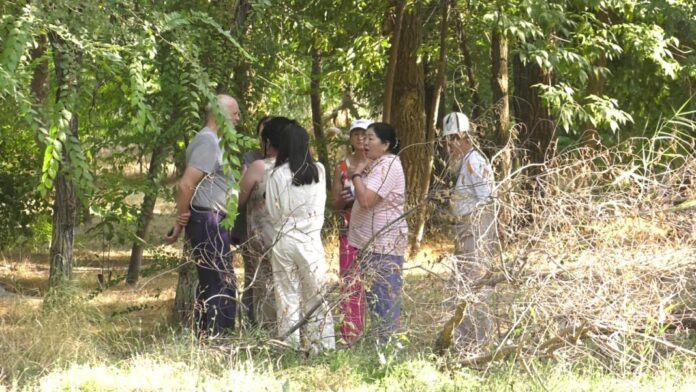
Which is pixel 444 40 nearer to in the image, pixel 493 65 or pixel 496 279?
pixel 493 65

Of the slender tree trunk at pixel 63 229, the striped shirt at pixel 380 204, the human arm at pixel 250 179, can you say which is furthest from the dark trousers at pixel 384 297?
the slender tree trunk at pixel 63 229

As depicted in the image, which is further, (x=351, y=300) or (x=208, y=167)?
(x=208, y=167)

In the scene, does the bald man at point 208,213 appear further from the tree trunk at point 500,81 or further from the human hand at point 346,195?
the tree trunk at point 500,81

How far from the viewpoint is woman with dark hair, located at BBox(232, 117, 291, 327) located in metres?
7.44

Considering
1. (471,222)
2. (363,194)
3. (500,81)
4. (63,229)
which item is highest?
(500,81)

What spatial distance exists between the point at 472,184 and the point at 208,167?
1898mm

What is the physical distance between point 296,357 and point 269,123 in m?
1.79

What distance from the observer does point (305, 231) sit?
7355 millimetres

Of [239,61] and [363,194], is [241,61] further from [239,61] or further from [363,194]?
[363,194]

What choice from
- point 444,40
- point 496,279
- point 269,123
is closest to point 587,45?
point 444,40

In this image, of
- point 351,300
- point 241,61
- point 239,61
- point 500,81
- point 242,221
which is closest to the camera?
point 351,300

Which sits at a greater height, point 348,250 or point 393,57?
point 393,57

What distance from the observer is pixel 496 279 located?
6.42m

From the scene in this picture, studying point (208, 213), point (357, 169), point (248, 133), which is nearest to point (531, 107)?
point (248, 133)
